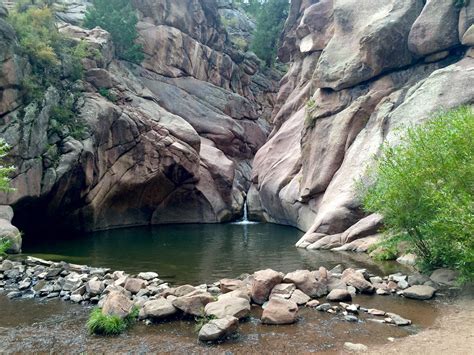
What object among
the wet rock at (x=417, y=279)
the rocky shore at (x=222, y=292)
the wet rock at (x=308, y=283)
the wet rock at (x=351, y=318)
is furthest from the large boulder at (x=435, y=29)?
the wet rock at (x=351, y=318)

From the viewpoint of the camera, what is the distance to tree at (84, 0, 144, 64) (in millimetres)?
55381

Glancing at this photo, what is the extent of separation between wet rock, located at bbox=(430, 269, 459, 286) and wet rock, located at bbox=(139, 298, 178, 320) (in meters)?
10.2

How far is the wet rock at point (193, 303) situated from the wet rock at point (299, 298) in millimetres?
3005

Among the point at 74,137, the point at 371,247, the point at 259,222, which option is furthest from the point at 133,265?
the point at 259,222

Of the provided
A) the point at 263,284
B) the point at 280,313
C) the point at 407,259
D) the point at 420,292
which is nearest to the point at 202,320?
the point at 280,313

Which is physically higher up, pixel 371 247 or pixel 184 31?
pixel 184 31

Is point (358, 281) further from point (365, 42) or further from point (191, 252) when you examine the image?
point (365, 42)

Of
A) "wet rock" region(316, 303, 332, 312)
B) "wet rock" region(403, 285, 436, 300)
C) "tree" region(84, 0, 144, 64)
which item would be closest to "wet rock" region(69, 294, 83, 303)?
"wet rock" region(316, 303, 332, 312)

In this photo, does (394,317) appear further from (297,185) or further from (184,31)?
(184,31)

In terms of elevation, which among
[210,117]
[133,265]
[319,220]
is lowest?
[133,265]

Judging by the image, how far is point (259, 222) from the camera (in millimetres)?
50969

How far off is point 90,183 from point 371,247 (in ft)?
81.8

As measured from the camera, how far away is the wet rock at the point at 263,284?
15938 mm

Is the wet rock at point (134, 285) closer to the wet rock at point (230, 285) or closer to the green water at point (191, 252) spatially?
the green water at point (191, 252)
